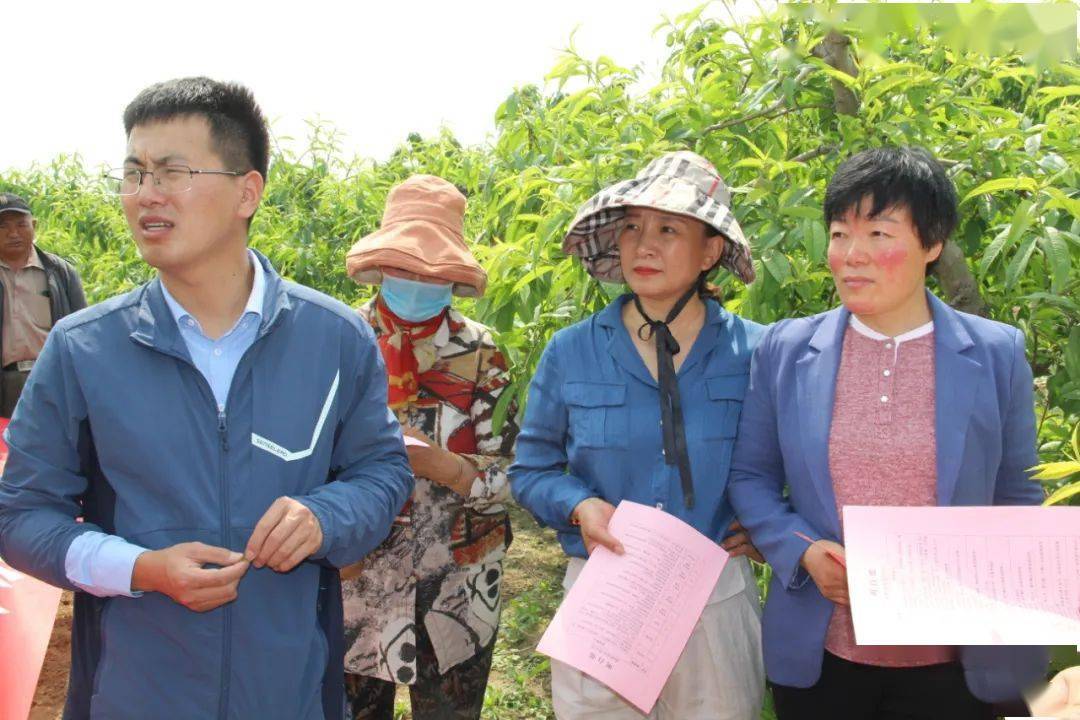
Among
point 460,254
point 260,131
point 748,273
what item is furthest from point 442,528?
point 260,131

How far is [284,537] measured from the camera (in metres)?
1.57

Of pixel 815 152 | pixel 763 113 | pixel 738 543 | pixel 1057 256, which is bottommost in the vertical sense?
pixel 738 543

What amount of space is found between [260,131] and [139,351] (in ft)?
1.45

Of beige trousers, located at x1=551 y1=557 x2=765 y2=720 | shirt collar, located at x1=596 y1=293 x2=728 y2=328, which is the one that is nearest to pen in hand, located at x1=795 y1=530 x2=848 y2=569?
beige trousers, located at x1=551 y1=557 x2=765 y2=720

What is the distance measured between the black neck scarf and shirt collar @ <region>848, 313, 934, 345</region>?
14.0 inches

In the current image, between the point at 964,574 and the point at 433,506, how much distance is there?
1.33 meters

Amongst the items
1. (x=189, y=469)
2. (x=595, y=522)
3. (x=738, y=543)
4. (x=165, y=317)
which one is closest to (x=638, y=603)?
(x=595, y=522)

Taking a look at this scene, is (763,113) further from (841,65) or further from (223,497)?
(223,497)

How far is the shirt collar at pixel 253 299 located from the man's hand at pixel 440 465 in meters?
0.67

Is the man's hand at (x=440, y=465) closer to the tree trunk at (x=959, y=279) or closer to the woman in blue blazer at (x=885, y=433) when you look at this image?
the woman in blue blazer at (x=885, y=433)

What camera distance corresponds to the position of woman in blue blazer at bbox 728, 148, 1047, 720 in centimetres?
182

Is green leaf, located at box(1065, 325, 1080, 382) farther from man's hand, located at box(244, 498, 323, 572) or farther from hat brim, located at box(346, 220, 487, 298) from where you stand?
man's hand, located at box(244, 498, 323, 572)

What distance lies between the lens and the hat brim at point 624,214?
2.10m

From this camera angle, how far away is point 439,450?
243 centimetres
